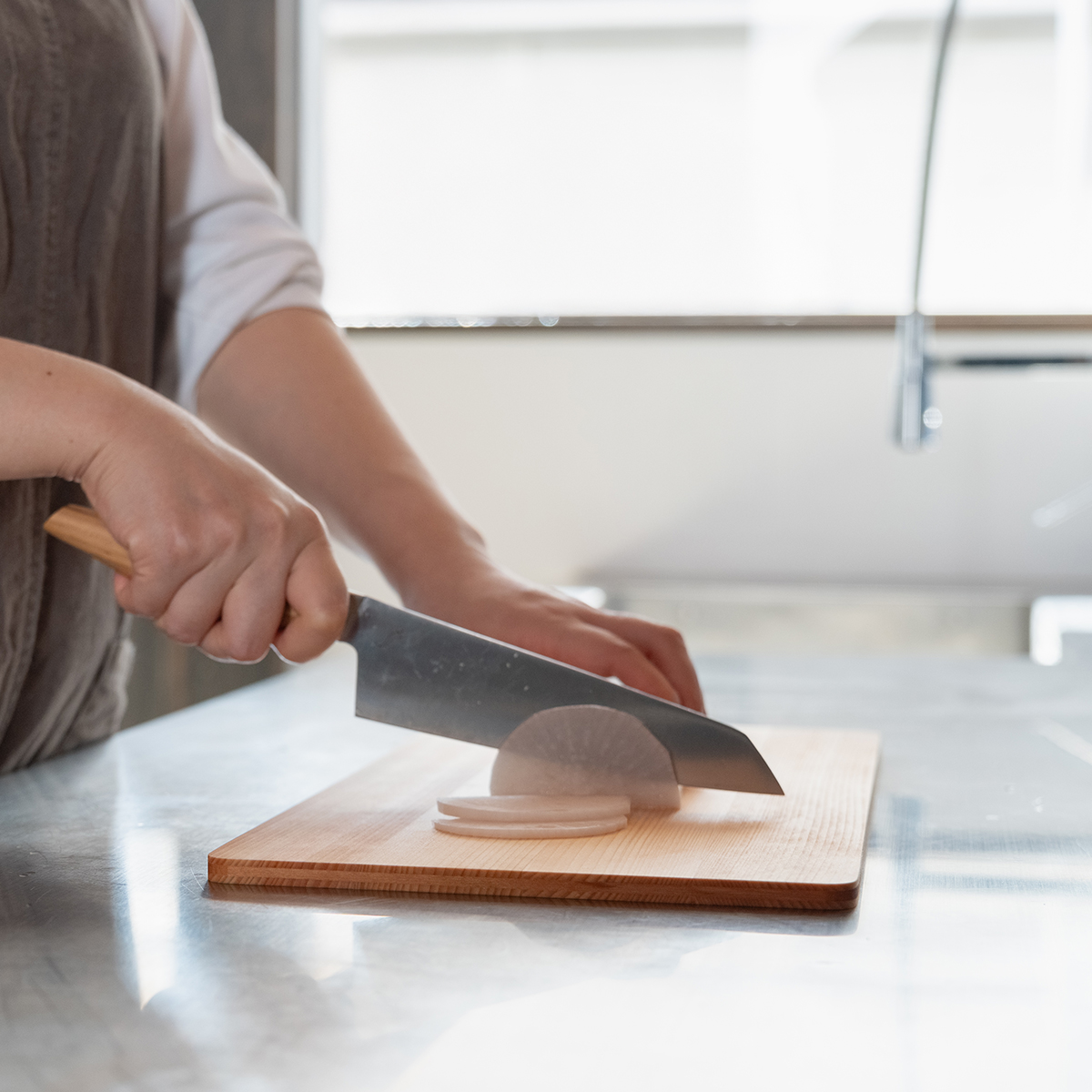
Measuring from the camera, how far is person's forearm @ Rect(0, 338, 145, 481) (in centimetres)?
48

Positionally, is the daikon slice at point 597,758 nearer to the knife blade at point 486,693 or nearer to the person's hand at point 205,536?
the knife blade at point 486,693

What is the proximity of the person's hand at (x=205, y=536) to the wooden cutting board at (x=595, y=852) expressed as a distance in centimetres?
9

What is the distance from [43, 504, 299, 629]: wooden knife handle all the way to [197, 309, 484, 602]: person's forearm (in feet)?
0.59

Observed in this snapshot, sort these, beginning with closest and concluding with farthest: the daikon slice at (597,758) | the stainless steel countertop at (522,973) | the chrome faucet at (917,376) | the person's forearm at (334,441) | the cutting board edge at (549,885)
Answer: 1. the stainless steel countertop at (522,973)
2. the cutting board edge at (549,885)
3. the daikon slice at (597,758)
4. the person's forearm at (334,441)
5. the chrome faucet at (917,376)

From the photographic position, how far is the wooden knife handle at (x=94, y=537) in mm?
509

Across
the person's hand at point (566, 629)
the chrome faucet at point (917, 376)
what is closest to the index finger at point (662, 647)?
the person's hand at point (566, 629)

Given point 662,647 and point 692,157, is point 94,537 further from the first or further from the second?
point 692,157

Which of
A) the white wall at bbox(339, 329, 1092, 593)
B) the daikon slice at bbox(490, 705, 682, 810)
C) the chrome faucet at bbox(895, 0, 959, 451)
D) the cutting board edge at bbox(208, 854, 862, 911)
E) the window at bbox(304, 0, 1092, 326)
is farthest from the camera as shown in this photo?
the window at bbox(304, 0, 1092, 326)

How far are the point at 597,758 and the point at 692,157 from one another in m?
1.65

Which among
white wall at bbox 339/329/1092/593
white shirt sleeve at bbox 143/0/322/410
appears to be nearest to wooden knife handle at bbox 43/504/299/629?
white shirt sleeve at bbox 143/0/322/410

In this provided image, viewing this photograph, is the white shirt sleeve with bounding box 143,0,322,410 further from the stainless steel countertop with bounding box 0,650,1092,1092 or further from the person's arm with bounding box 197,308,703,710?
the stainless steel countertop with bounding box 0,650,1092,1092

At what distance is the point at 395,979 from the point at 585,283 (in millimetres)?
1829

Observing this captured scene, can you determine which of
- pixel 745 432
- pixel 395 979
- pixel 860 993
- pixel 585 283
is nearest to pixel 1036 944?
pixel 860 993

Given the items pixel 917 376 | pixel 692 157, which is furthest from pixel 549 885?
pixel 692 157
